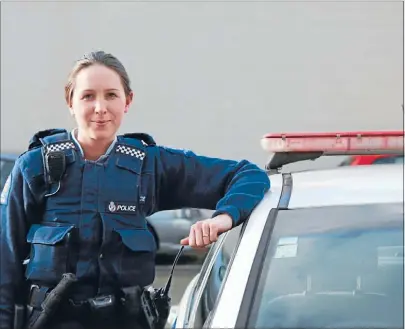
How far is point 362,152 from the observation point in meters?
3.01

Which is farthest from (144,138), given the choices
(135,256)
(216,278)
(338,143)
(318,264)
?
(318,264)

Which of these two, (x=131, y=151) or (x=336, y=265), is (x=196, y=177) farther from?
(x=336, y=265)

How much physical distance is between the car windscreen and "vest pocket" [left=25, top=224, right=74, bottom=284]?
603 mm

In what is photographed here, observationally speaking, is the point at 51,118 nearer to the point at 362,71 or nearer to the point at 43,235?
the point at 362,71

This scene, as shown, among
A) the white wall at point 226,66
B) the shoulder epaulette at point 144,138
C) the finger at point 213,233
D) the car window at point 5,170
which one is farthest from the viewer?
the white wall at point 226,66

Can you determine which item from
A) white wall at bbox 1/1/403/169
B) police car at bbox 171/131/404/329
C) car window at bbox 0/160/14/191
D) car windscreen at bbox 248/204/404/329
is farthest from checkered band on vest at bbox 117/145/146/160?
white wall at bbox 1/1/403/169

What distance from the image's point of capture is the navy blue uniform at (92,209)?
2.59m

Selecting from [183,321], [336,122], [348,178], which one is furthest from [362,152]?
[336,122]

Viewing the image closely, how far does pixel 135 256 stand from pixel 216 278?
25 cm

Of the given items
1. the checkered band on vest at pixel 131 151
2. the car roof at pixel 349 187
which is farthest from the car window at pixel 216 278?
the checkered band on vest at pixel 131 151

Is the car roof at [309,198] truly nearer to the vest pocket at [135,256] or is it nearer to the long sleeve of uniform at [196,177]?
the long sleeve of uniform at [196,177]

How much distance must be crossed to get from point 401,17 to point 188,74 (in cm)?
334

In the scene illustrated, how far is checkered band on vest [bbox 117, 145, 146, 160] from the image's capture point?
8.88ft

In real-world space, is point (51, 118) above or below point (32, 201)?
below
